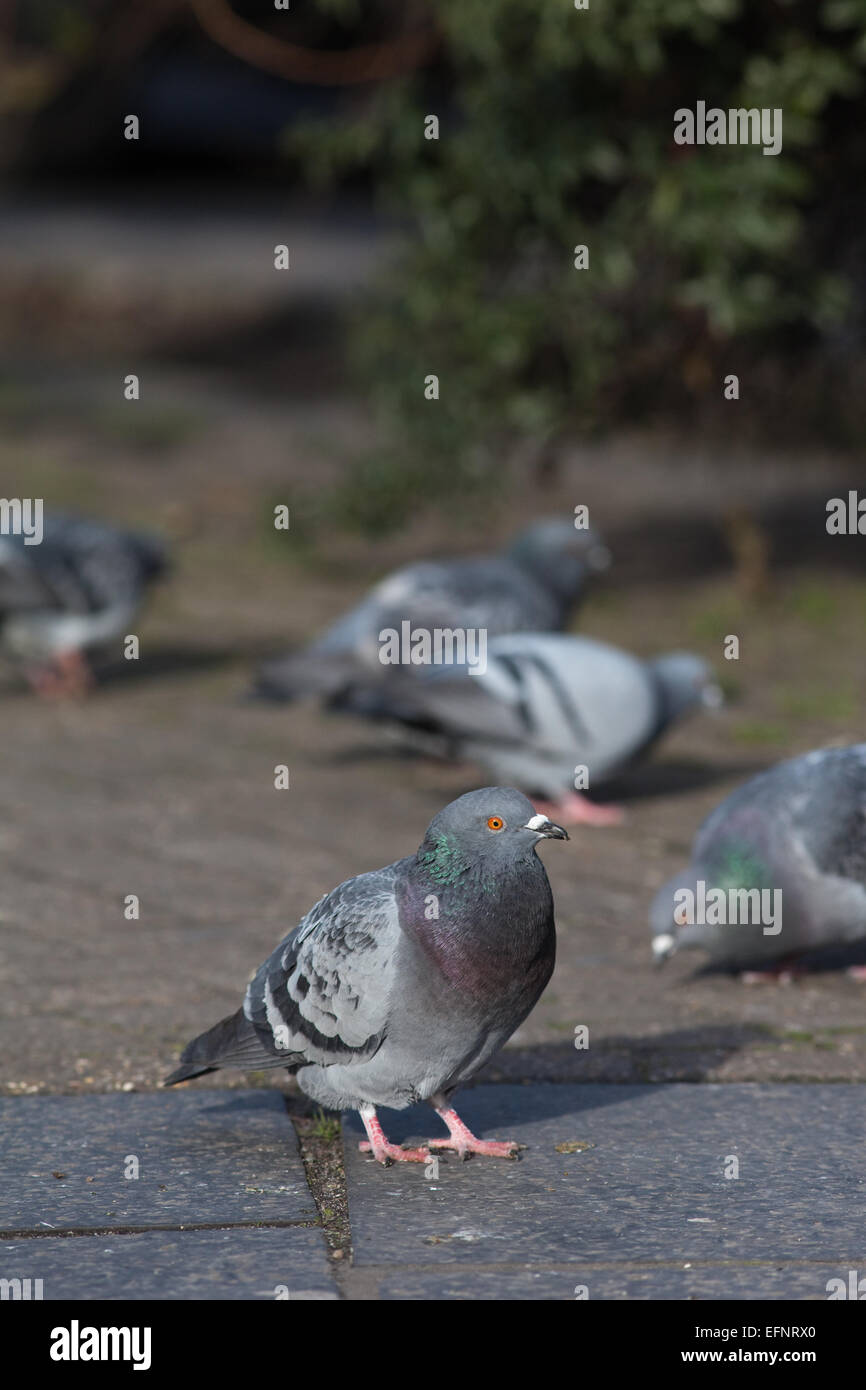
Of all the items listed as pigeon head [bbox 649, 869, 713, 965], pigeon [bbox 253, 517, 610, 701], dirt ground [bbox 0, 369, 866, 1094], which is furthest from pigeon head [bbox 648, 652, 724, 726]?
pigeon head [bbox 649, 869, 713, 965]

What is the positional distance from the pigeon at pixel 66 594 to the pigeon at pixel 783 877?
387 centimetres

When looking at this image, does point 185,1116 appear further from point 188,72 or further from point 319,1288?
point 188,72

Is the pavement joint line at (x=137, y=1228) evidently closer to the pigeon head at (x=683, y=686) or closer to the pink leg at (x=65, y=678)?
the pigeon head at (x=683, y=686)

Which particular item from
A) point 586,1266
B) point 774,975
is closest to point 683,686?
point 774,975

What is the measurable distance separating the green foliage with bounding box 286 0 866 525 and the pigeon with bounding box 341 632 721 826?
2.12 metres

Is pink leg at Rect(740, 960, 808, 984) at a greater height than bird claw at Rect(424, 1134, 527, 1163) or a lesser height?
greater

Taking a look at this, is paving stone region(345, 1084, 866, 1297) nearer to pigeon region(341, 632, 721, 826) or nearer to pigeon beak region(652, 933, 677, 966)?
pigeon beak region(652, 933, 677, 966)

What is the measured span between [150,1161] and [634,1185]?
90cm

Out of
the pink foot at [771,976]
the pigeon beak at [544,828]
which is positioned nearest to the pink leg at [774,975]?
the pink foot at [771,976]

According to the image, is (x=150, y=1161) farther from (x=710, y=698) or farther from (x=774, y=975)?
(x=710, y=698)

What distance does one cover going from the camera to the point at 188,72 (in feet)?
85.1

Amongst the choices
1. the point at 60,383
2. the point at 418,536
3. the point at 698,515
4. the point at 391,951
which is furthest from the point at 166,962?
the point at 60,383

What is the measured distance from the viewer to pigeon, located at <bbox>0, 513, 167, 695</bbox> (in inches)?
298
